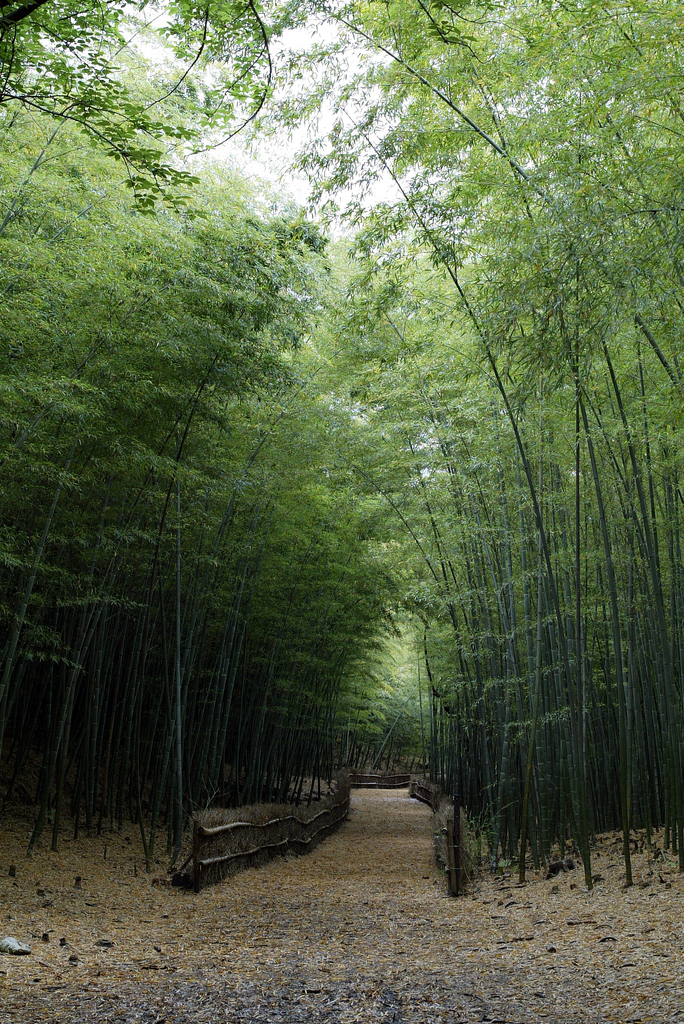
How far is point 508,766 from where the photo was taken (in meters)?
6.42

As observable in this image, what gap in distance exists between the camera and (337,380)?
7.91 meters

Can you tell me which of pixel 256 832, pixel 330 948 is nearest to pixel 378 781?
pixel 256 832

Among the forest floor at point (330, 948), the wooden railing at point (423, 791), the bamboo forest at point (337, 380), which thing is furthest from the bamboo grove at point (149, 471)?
the wooden railing at point (423, 791)

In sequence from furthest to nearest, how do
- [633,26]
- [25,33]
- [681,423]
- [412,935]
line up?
[412,935] → [681,423] → [633,26] → [25,33]

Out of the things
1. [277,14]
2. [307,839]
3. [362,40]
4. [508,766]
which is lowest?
[307,839]

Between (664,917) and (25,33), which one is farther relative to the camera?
(664,917)

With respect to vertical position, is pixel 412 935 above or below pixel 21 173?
below

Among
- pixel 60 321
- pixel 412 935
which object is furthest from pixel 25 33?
pixel 412 935

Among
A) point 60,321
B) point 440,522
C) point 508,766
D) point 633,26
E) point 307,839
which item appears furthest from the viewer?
point 307,839

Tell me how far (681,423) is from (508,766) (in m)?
4.17

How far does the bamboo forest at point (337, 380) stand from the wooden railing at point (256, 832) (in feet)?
2.28

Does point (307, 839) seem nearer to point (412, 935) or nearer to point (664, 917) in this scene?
point (412, 935)

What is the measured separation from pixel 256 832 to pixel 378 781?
14921mm

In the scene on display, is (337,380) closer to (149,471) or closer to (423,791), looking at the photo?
(149,471)
